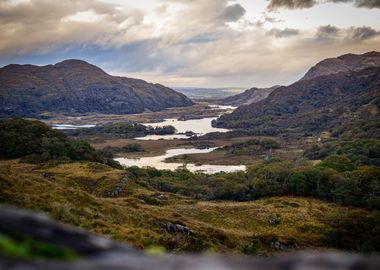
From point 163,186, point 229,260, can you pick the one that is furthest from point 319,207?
point 229,260

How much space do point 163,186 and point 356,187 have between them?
207ft

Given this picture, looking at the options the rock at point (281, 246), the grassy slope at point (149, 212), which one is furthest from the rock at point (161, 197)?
the rock at point (281, 246)

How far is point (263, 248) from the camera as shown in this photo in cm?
6700

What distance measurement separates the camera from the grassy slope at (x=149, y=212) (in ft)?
144

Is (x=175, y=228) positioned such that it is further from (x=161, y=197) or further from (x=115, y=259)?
(x=115, y=259)

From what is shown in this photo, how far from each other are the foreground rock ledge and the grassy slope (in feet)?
113

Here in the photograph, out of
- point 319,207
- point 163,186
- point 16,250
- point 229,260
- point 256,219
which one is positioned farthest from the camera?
point 163,186

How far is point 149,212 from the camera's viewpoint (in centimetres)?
7038

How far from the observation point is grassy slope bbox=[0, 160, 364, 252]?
43844 mm

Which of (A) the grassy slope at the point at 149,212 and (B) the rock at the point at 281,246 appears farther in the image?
(B) the rock at the point at 281,246

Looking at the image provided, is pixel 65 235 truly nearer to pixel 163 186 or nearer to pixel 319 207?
pixel 319 207

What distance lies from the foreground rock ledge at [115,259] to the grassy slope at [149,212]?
3435 cm

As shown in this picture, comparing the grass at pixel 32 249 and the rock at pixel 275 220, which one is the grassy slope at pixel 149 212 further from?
the grass at pixel 32 249

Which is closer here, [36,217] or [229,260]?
[229,260]
